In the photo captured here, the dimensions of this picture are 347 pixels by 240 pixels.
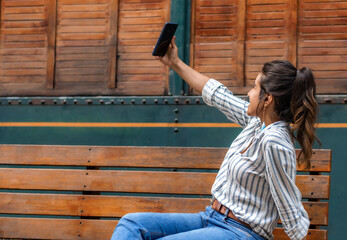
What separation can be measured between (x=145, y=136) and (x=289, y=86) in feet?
7.22

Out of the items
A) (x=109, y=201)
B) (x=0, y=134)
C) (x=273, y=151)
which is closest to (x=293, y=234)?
(x=273, y=151)

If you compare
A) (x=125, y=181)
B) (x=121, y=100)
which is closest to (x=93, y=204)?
(x=125, y=181)

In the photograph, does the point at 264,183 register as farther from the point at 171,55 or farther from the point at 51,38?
the point at 51,38

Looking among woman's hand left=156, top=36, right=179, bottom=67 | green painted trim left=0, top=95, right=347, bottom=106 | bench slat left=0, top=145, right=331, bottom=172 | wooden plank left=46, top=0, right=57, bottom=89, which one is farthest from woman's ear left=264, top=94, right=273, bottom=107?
wooden plank left=46, top=0, right=57, bottom=89

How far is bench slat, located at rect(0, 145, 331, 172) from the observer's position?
7.82 ft

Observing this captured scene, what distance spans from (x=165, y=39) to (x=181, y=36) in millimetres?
1857

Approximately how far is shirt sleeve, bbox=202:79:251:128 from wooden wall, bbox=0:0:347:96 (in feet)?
5.61

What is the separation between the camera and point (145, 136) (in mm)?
3758

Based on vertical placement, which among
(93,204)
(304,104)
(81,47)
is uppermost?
(81,47)

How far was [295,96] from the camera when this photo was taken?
5.32 ft

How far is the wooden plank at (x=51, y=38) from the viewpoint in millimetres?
4039

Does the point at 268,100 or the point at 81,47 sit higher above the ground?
the point at 81,47

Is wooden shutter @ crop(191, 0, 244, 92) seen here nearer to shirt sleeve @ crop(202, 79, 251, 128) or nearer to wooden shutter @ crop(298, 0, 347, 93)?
wooden shutter @ crop(298, 0, 347, 93)

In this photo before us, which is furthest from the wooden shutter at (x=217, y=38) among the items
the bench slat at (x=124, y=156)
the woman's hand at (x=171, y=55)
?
the woman's hand at (x=171, y=55)
